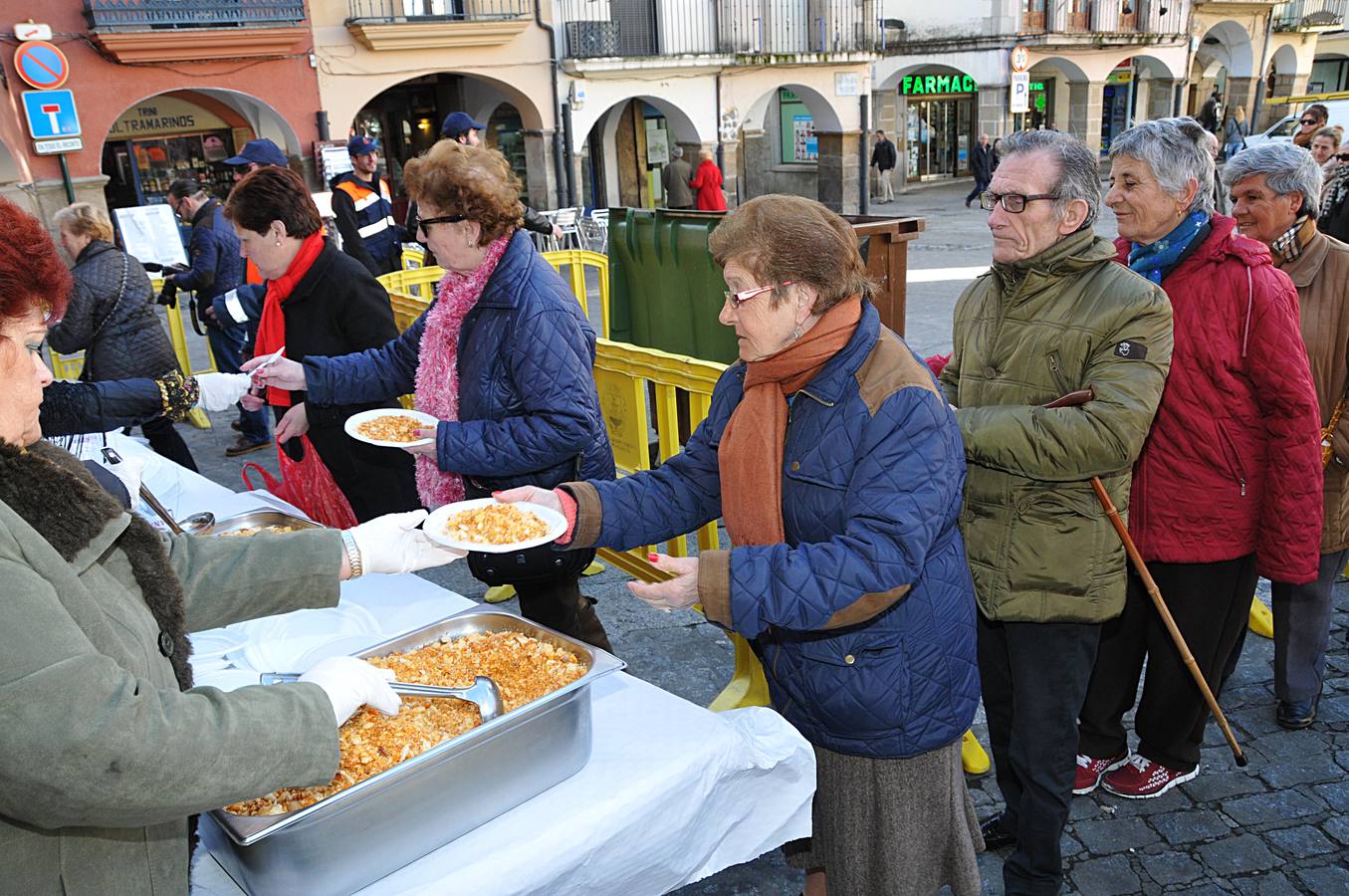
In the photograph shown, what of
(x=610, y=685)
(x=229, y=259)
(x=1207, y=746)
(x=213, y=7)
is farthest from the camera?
(x=213, y=7)

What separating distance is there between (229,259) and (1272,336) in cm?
747

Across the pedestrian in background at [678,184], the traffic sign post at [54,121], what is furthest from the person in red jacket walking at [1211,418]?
the traffic sign post at [54,121]

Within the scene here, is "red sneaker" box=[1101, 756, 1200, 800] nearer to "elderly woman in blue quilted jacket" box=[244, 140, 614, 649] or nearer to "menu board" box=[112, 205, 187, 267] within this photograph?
"elderly woman in blue quilted jacket" box=[244, 140, 614, 649]

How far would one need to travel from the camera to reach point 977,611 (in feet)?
9.53

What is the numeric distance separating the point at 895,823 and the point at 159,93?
16.5 metres

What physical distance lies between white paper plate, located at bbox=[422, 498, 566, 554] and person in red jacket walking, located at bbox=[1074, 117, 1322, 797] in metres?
1.81

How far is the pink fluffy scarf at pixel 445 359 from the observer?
3160 millimetres

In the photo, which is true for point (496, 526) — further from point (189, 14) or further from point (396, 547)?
point (189, 14)

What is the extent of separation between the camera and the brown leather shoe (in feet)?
25.2

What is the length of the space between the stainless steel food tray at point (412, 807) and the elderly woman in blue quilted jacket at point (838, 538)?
341 millimetres

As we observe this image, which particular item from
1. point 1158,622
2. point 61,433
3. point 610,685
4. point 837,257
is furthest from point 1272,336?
point 61,433

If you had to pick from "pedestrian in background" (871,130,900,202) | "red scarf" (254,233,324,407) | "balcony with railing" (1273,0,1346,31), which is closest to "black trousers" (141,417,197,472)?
"red scarf" (254,233,324,407)

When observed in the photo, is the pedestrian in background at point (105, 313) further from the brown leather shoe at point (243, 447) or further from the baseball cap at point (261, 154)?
the brown leather shoe at point (243, 447)

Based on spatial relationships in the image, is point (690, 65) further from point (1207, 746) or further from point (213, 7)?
point (1207, 746)
